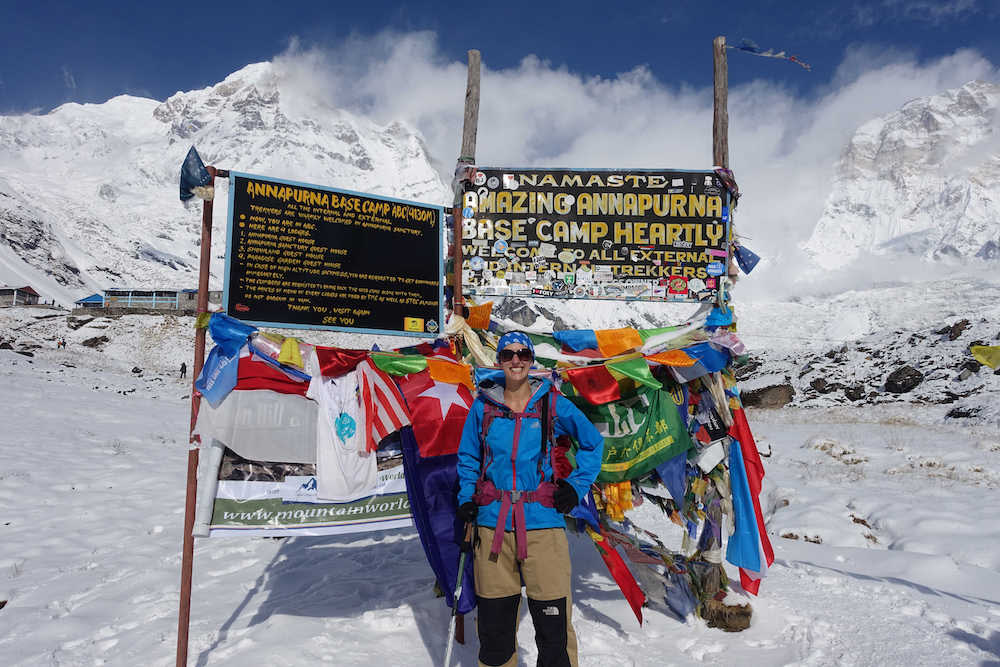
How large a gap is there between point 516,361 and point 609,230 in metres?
2.90

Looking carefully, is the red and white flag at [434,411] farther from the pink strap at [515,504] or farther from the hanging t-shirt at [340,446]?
the pink strap at [515,504]

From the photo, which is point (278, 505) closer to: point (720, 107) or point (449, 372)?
point (449, 372)

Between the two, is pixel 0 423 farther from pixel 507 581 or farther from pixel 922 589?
pixel 922 589

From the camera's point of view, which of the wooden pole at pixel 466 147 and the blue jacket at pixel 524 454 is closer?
the blue jacket at pixel 524 454

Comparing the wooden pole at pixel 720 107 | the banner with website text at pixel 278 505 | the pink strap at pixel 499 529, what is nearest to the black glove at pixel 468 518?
the pink strap at pixel 499 529

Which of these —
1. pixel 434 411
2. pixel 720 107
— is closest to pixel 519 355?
pixel 434 411

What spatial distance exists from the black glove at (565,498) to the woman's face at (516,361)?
2.59ft

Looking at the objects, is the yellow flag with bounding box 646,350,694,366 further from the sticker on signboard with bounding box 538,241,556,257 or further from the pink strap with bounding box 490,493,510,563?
the pink strap with bounding box 490,493,510,563

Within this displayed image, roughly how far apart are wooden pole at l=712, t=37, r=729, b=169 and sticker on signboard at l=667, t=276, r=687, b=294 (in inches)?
55.5

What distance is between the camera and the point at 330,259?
17.1 feet

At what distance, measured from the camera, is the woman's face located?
3.96 m

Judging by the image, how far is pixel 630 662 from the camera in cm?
481

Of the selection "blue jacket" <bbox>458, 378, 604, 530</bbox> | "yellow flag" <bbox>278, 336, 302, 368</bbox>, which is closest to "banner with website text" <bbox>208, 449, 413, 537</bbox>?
"yellow flag" <bbox>278, 336, 302, 368</bbox>

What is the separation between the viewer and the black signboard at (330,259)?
16.1 ft
